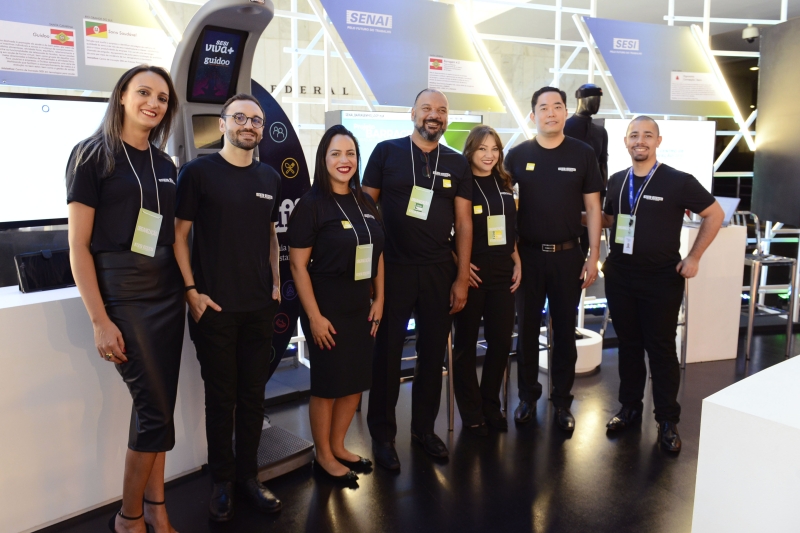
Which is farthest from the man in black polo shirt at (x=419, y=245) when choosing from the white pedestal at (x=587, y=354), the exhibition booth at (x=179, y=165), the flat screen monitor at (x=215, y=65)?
the white pedestal at (x=587, y=354)

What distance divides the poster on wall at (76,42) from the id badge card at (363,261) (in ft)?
5.35

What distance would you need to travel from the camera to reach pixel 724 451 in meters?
1.25

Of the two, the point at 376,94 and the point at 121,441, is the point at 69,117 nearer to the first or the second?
the point at 121,441

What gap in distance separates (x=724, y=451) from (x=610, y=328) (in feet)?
13.0

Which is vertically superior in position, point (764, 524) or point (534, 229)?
point (534, 229)

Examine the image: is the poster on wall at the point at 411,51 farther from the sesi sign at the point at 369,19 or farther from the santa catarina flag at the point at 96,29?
the santa catarina flag at the point at 96,29

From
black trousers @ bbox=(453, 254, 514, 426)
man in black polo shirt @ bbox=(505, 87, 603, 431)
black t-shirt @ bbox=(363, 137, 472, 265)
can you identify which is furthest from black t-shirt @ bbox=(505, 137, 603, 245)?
black t-shirt @ bbox=(363, 137, 472, 265)

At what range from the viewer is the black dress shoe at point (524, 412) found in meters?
3.20

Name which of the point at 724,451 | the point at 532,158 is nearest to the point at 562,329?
the point at 532,158

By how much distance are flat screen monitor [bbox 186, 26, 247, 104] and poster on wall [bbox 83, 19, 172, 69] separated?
805mm

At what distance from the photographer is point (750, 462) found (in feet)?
3.98

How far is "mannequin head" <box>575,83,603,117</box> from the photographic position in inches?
143

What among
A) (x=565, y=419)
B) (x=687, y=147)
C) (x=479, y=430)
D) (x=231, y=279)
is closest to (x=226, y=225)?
(x=231, y=279)

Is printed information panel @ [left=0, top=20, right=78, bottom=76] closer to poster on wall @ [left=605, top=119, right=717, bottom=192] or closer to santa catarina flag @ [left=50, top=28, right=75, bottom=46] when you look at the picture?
santa catarina flag @ [left=50, top=28, right=75, bottom=46]
